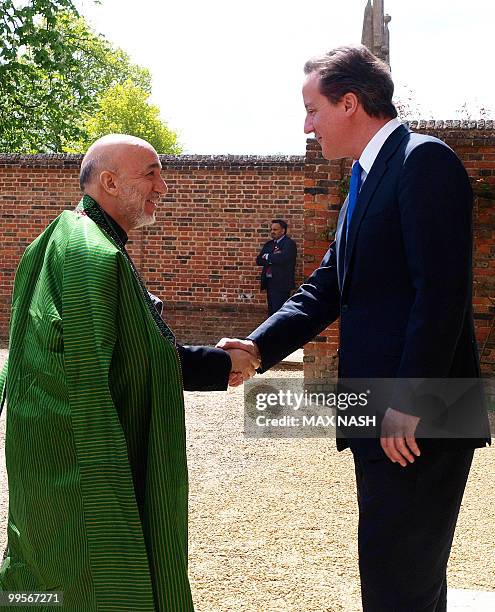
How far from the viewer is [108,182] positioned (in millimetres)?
2762

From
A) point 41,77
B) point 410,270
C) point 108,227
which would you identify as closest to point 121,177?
point 108,227

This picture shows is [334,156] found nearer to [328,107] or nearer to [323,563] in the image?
[328,107]

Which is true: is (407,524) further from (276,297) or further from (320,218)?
(276,297)

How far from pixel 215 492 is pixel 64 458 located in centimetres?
330

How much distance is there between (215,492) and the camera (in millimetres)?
5621

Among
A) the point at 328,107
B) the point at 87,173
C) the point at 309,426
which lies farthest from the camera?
the point at 309,426

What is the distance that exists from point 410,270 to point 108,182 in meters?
1.04

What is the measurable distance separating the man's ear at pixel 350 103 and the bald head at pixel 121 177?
686 millimetres

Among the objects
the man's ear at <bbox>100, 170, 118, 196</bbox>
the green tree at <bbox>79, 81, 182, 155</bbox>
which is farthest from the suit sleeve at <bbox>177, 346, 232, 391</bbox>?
the green tree at <bbox>79, 81, 182, 155</bbox>

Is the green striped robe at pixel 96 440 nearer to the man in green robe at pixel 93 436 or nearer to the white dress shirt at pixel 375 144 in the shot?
the man in green robe at pixel 93 436

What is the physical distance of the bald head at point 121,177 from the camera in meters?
2.76

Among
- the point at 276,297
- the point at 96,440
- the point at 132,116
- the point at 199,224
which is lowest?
the point at 96,440

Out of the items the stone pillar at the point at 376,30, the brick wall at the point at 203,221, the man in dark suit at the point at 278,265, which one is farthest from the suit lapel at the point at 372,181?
the brick wall at the point at 203,221

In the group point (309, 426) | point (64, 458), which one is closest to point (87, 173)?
point (64, 458)
